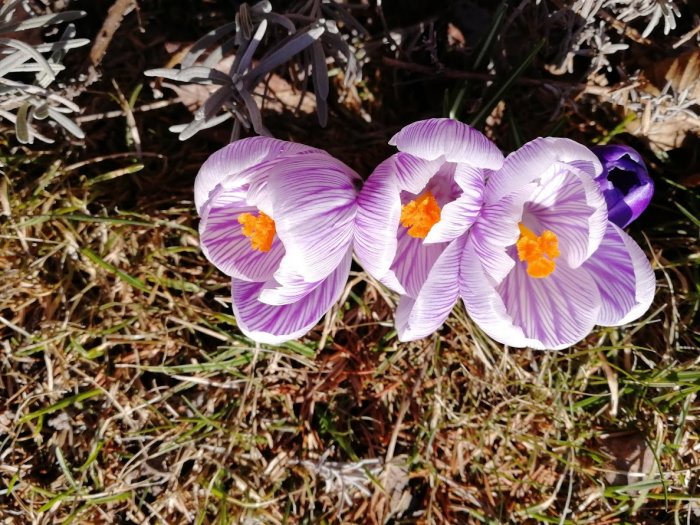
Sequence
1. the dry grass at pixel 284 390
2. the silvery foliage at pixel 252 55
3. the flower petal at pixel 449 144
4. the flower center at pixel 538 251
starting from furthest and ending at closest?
the dry grass at pixel 284 390, the silvery foliage at pixel 252 55, the flower center at pixel 538 251, the flower petal at pixel 449 144

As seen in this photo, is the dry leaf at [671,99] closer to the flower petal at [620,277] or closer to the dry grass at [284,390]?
the dry grass at [284,390]

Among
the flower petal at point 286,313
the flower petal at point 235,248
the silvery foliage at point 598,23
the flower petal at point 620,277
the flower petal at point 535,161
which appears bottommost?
the flower petal at point 286,313

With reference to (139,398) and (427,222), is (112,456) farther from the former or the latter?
(427,222)

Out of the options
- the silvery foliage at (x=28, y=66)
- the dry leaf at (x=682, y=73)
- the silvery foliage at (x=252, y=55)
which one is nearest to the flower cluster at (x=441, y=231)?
the silvery foliage at (x=252, y=55)

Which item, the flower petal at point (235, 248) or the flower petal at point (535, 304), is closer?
the flower petal at point (535, 304)

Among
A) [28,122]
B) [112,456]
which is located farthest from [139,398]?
[28,122]

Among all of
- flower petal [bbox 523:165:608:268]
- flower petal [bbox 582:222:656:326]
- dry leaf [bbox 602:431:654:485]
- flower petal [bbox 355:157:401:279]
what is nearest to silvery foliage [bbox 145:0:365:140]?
flower petal [bbox 355:157:401:279]

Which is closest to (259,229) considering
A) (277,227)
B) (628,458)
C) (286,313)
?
(277,227)

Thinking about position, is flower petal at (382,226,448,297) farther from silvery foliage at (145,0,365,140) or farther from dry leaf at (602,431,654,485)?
dry leaf at (602,431,654,485)
